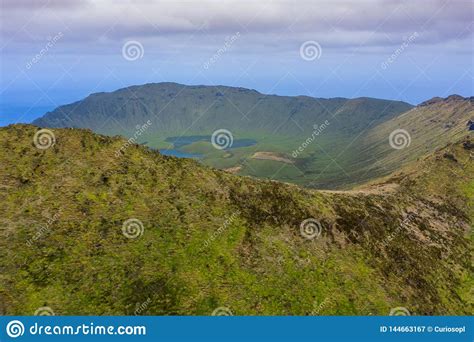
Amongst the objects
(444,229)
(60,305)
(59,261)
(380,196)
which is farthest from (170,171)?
(444,229)

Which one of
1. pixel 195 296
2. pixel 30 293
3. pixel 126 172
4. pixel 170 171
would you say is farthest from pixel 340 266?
pixel 30 293

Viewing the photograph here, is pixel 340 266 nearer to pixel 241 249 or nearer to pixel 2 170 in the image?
pixel 241 249

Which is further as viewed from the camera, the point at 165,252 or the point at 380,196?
the point at 380,196

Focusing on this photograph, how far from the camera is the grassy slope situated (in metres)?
37.8

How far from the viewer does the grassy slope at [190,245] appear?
37.8 meters

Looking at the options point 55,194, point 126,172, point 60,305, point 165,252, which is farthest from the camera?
point 126,172

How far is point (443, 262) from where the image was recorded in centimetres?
5762

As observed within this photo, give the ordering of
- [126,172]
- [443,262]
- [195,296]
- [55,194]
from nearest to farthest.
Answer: [195,296] < [55,194] < [126,172] < [443,262]

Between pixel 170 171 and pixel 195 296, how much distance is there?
20.7 metres

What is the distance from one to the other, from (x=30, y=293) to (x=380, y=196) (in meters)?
54.7

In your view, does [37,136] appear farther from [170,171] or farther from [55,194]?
[170,171]

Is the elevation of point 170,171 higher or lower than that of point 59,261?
higher

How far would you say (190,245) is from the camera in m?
44.0

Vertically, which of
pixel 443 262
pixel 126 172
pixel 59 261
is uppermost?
pixel 126 172
